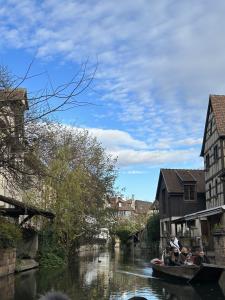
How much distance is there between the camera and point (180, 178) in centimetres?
4681

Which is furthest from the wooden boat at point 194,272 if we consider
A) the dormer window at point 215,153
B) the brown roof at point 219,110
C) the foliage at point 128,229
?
the foliage at point 128,229

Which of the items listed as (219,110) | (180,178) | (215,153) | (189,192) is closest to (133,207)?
(180,178)

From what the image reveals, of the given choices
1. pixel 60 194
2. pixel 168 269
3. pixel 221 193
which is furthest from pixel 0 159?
pixel 221 193

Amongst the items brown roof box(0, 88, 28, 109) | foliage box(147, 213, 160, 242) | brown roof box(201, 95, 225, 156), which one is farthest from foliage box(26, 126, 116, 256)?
brown roof box(0, 88, 28, 109)

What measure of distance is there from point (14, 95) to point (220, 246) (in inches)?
686

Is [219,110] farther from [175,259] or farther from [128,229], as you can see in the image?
[128,229]

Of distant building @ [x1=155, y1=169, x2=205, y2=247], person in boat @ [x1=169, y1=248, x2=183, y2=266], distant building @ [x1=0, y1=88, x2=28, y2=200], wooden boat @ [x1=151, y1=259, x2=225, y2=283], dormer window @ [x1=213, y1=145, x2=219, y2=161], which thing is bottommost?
wooden boat @ [x1=151, y1=259, x2=225, y2=283]

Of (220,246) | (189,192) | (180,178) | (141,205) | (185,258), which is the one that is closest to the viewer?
(220,246)

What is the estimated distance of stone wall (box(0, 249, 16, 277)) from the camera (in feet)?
70.9

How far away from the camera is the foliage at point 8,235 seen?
72.3ft

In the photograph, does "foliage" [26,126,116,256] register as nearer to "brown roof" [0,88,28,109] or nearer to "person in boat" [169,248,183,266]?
"person in boat" [169,248,183,266]

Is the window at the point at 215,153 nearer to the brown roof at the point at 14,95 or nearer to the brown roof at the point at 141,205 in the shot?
the brown roof at the point at 14,95

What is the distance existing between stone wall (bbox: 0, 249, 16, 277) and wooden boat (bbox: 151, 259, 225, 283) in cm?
725

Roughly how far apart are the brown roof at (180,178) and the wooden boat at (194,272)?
880 inches
